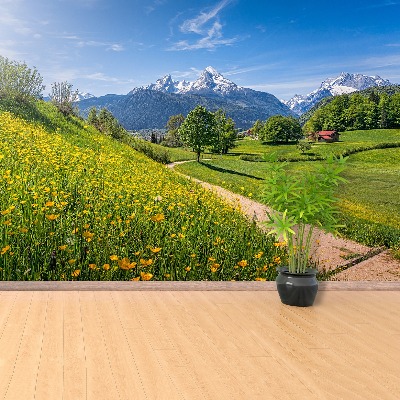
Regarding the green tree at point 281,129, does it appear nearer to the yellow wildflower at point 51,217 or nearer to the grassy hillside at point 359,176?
the grassy hillside at point 359,176

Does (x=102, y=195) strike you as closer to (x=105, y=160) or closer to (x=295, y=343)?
(x=105, y=160)

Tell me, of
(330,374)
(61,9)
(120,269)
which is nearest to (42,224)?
(120,269)

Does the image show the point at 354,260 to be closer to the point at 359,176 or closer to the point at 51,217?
the point at 51,217

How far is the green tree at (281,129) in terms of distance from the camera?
20.8 metres

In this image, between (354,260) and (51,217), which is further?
(354,260)

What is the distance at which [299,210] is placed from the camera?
4.34 m

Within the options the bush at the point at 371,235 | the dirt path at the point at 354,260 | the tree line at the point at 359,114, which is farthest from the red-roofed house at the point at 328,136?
the dirt path at the point at 354,260

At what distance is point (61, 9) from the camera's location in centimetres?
892

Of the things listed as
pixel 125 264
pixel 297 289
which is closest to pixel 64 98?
pixel 125 264

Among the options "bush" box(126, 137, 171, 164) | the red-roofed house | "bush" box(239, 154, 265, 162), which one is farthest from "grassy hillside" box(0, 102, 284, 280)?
the red-roofed house

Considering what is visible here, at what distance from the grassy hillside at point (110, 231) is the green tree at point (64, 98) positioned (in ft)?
19.4

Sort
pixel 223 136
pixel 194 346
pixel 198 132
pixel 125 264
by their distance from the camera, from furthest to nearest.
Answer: pixel 198 132, pixel 223 136, pixel 125 264, pixel 194 346

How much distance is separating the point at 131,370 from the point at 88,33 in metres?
8.24

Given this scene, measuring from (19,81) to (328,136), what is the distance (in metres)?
15.3
